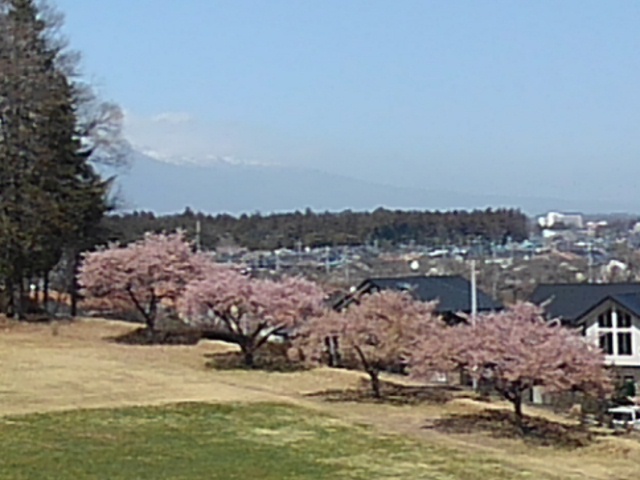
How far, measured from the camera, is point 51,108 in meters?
34.4

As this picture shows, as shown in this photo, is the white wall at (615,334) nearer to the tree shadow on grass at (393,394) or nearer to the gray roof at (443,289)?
the gray roof at (443,289)

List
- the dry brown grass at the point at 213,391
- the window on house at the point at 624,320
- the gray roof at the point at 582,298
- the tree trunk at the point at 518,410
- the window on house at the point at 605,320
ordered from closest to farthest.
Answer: the dry brown grass at the point at 213,391 → the tree trunk at the point at 518,410 → the gray roof at the point at 582,298 → the window on house at the point at 624,320 → the window on house at the point at 605,320

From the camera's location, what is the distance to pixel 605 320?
3569 cm

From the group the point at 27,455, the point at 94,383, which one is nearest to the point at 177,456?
the point at 27,455

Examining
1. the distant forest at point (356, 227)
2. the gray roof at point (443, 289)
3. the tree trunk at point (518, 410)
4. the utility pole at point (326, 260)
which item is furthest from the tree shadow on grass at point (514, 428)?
the distant forest at point (356, 227)

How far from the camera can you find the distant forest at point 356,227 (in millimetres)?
62406

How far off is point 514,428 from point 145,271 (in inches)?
509

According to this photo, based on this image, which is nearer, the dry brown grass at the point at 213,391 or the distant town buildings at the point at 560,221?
the dry brown grass at the point at 213,391

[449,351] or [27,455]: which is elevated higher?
[449,351]

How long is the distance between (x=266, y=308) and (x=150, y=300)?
18.9 ft

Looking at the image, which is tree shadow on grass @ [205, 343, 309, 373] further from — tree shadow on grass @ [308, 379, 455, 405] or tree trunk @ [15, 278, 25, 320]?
tree trunk @ [15, 278, 25, 320]

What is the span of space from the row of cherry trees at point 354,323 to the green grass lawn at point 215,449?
232cm

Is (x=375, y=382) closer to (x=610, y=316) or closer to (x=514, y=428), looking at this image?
(x=514, y=428)

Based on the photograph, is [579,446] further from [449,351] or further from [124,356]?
[124,356]
